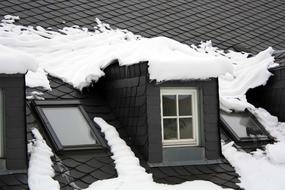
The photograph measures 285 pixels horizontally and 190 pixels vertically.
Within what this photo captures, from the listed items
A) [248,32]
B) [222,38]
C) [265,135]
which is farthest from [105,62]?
[248,32]

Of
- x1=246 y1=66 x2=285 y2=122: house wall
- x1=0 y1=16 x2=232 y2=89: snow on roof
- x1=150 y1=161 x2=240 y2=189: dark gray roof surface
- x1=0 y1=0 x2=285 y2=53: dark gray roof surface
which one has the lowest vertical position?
x1=150 y1=161 x2=240 y2=189: dark gray roof surface

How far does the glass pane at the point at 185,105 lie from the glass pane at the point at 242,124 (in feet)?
3.83

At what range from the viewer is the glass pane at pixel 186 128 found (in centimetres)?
675

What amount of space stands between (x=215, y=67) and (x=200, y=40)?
10.3 feet

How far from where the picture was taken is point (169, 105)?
6.77 metres

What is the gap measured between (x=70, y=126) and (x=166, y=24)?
4.45 meters

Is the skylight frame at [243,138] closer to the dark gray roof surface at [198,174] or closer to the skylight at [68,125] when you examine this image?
the dark gray roof surface at [198,174]

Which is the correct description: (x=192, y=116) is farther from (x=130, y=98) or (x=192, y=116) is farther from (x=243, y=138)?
(x=243, y=138)

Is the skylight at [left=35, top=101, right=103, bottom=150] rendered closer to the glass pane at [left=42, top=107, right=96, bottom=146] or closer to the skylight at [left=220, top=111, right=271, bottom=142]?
the glass pane at [left=42, top=107, right=96, bottom=146]

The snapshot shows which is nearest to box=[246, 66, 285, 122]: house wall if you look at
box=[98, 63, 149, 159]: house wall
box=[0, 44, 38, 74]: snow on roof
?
box=[98, 63, 149, 159]: house wall

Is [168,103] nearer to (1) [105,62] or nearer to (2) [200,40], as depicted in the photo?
(1) [105,62]

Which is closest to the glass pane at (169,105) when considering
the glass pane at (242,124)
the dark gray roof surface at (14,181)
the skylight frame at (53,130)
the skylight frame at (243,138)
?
the skylight frame at (53,130)

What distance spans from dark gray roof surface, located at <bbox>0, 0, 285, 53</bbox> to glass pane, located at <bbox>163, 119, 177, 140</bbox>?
10.7 ft

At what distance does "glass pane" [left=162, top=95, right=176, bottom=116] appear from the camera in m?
6.72
